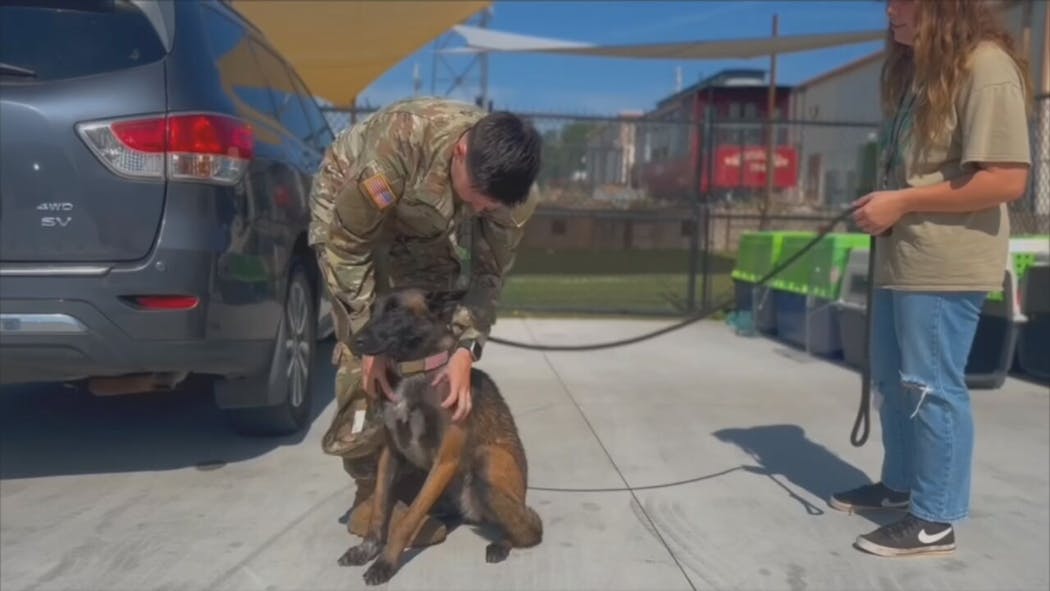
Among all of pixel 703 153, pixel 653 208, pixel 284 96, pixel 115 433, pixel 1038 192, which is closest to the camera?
pixel 115 433

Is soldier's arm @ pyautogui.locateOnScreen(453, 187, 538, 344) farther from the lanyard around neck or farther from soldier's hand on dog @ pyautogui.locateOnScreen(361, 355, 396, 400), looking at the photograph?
the lanyard around neck

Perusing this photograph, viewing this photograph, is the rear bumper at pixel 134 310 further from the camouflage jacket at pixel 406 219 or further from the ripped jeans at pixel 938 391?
the ripped jeans at pixel 938 391

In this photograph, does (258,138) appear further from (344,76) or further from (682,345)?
(344,76)

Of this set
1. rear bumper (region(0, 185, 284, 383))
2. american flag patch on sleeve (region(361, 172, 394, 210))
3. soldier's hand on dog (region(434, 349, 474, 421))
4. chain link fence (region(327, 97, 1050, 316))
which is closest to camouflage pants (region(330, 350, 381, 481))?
soldier's hand on dog (region(434, 349, 474, 421))

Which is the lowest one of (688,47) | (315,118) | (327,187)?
(327,187)

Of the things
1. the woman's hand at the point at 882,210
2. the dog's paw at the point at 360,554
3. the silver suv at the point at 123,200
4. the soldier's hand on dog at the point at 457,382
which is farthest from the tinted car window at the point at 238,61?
the woman's hand at the point at 882,210

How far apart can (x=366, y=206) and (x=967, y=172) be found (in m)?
2.02

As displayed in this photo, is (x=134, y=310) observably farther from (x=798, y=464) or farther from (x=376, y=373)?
(x=798, y=464)

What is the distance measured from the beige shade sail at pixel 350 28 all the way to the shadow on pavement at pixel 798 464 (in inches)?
288

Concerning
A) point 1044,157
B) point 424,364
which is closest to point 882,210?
point 424,364

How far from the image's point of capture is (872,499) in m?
3.92

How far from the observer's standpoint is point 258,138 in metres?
4.21

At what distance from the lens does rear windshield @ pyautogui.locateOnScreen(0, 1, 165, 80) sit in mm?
3719

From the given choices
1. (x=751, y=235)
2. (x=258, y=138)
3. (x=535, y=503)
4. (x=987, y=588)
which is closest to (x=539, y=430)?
(x=535, y=503)
